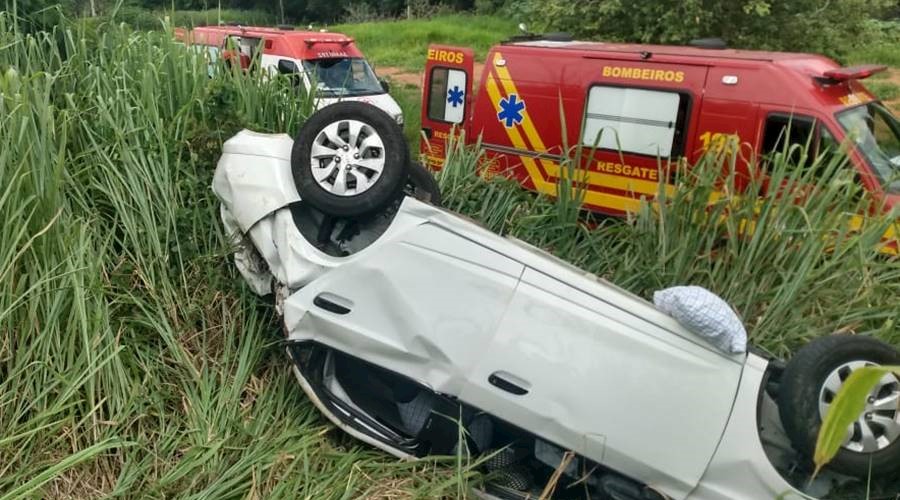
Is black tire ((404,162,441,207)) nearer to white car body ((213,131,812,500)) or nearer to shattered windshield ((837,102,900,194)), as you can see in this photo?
white car body ((213,131,812,500))

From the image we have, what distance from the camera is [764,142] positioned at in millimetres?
5961

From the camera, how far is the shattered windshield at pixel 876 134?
214 inches

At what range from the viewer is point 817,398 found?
2738 mm

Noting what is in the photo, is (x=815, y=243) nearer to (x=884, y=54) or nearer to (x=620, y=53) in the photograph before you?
(x=620, y=53)

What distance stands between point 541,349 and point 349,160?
1.18 metres

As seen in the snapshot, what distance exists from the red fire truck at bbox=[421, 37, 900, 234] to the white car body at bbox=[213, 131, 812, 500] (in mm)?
2039

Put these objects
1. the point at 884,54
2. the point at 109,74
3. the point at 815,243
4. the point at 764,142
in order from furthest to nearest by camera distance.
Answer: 1. the point at 884,54
2. the point at 764,142
3. the point at 109,74
4. the point at 815,243

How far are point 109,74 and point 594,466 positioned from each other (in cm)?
320

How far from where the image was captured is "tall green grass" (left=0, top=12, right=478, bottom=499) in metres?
2.93

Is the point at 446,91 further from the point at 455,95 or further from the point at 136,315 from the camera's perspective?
the point at 136,315

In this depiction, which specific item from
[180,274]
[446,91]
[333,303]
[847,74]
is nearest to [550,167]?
[446,91]

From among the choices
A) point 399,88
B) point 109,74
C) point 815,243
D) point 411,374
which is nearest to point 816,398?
point 815,243

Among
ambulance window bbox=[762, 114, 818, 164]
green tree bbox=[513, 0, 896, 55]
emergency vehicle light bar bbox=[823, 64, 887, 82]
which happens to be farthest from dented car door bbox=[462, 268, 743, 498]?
green tree bbox=[513, 0, 896, 55]

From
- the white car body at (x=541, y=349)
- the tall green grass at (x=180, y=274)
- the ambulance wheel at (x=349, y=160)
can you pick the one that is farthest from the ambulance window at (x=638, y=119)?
the white car body at (x=541, y=349)
